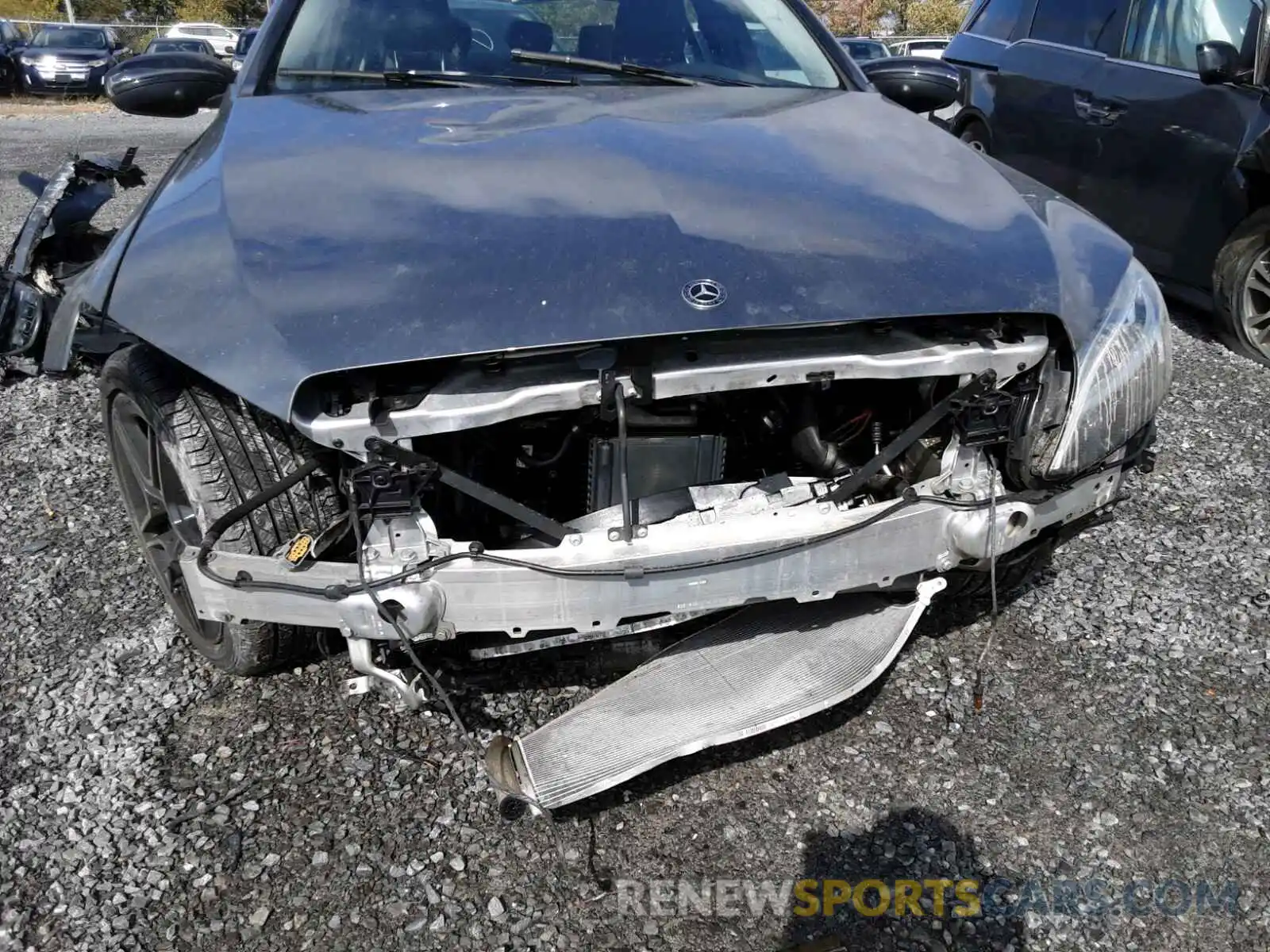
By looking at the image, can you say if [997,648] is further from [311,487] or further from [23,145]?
[23,145]

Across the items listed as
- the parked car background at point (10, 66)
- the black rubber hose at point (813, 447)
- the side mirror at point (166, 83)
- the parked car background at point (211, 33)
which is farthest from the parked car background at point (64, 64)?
the black rubber hose at point (813, 447)

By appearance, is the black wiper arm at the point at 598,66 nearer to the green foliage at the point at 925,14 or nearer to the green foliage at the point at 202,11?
the green foliage at the point at 202,11

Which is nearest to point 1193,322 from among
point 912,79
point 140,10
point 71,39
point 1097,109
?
point 1097,109

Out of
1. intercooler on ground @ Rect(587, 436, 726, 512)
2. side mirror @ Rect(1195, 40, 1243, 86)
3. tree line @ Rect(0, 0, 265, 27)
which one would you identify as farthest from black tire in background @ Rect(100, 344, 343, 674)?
tree line @ Rect(0, 0, 265, 27)

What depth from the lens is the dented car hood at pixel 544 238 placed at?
69.5 inches

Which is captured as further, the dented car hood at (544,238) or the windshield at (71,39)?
the windshield at (71,39)

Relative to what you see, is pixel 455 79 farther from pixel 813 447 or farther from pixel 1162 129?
pixel 1162 129

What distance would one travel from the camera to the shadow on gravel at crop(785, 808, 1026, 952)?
1.83 m

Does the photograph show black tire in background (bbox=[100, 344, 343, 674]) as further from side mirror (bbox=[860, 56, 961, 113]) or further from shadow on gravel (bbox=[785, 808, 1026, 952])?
side mirror (bbox=[860, 56, 961, 113])

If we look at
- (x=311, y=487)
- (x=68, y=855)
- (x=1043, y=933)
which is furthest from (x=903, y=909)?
(x=68, y=855)

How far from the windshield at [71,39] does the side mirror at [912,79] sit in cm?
1954

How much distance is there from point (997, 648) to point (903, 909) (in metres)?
0.94

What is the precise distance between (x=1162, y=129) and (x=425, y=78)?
362 centimetres

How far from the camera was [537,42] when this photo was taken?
3.03 m
